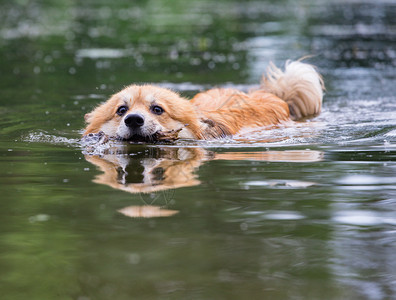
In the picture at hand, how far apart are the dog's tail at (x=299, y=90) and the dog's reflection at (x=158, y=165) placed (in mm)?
2411

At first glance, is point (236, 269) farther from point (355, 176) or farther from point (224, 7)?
point (224, 7)

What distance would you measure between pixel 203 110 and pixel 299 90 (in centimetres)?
170

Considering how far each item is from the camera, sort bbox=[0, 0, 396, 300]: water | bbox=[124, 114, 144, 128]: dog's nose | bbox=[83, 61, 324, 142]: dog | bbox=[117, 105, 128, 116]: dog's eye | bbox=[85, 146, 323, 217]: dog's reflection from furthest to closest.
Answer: bbox=[117, 105, 128, 116]: dog's eye < bbox=[83, 61, 324, 142]: dog < bbox=[124, 114, 144, 128]: dog's nose < bbox=[85, 146, 323, 217]: dog's reflection < bbox=[0, 0, 396, 300]: water

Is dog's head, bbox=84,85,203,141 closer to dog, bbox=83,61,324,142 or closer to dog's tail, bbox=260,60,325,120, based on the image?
dog, bbox=83,61,324,142

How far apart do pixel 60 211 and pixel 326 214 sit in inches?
58.8

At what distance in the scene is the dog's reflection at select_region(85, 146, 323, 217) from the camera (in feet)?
13.8

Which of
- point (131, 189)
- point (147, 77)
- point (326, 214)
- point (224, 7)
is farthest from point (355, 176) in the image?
point (224, 7)

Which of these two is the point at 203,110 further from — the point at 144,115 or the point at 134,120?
the point at 134,120

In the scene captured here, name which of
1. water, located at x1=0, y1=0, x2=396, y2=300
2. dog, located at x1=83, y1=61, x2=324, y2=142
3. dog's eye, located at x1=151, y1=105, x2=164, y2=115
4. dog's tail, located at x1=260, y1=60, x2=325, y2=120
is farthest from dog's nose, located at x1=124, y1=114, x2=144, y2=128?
dog's tail, located at x1=260, y1=60, x2=325, y2=120

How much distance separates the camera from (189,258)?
3053 millimetres

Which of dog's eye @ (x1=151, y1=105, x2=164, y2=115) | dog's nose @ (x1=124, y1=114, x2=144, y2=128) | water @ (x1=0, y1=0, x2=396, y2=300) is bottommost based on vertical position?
water @ (x1=0, y1=0, x2=396, y2=300)

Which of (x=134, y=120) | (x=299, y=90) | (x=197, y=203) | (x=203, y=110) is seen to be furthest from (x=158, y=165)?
(x=299, y=90)

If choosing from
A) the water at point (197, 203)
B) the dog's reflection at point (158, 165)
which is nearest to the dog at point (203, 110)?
the water at point (197, 203)

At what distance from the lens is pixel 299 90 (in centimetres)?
797
